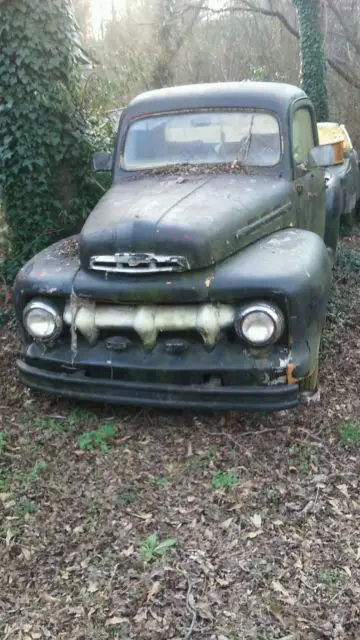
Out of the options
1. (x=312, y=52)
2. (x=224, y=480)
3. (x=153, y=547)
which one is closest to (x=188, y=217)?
(x=224, y=480)

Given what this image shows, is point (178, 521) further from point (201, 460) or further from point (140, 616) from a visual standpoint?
point (140, 616)

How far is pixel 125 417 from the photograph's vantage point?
14.0 feet

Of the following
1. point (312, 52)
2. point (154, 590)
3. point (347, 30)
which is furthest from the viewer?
point (347, 30)

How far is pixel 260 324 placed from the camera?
3676mm

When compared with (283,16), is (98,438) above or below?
below

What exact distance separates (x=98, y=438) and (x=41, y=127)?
3241 mm

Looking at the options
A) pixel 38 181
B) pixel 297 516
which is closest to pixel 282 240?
pixel 297 516

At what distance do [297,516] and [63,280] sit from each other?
6.19ft

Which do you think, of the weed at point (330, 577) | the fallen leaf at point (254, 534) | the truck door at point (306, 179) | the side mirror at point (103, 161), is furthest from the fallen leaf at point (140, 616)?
the side mirror at point (103, 161)

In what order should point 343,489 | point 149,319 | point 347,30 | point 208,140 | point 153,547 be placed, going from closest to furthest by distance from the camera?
point 153,547 → point 343,489 → point 149,319 → point 208,140 → point 347,30

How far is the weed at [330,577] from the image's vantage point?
2975mm

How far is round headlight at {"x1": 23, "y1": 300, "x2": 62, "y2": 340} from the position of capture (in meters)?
4.00

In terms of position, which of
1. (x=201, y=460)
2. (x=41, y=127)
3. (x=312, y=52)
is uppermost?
(x=41, y=127)

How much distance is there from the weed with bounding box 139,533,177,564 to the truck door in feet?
8.83
